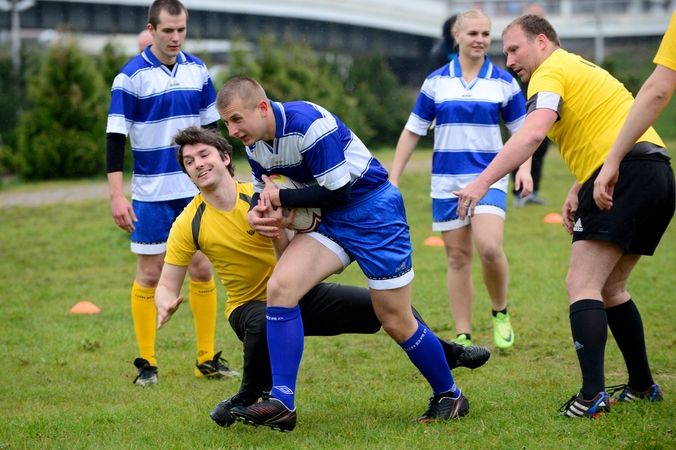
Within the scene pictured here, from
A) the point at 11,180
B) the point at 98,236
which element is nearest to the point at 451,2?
the point at 11,180

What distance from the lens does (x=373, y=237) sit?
413cm

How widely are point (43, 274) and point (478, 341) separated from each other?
6116mm

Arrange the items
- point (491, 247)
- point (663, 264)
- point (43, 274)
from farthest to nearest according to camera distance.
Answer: point (43, 274), point (663, 264), point (491, 247)

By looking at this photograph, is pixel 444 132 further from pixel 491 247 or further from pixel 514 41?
pixel 514 41

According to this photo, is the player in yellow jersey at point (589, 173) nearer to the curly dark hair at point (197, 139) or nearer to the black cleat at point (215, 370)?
the curly dark hair at point (197, 139)

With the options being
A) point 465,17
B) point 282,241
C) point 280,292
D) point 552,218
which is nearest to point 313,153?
point 282,241

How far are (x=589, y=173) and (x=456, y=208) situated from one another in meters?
1.85

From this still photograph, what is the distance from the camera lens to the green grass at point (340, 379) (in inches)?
159

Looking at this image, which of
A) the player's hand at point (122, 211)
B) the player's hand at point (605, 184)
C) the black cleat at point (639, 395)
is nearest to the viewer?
the player's hand at point (605, 184)

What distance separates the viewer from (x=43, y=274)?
10.0 metres

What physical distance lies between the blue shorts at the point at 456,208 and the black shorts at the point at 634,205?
5.84 feet

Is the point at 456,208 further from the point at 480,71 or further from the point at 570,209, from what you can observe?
the point at 570,209

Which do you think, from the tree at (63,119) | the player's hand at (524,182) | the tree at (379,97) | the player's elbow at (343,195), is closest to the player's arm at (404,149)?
the player's hand at (524,182)

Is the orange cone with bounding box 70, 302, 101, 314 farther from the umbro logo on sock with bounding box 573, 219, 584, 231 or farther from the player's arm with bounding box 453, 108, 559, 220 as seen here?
the umbro logo on sock with bounding box 573, 219, 584, 231
